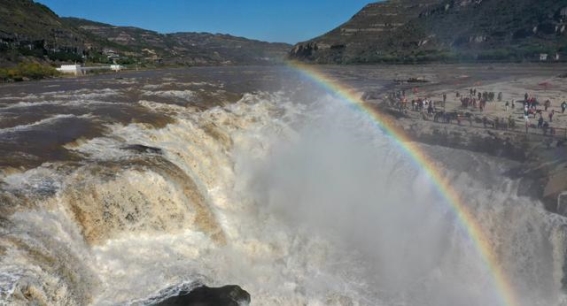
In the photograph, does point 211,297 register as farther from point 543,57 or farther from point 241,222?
point 543,57

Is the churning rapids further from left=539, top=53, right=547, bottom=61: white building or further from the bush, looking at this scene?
left=539, top=53, right=547, bottom=61: white building

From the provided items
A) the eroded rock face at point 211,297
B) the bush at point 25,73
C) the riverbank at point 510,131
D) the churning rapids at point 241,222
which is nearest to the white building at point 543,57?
the riverbank at point 510,131

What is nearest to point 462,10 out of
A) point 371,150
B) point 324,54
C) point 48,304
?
point 324,54

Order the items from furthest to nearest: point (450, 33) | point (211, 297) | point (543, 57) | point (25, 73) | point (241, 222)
Result: point (450, 33) → point (543, 57) → point (25, 73) → point (241, 222) → point (211, 297)

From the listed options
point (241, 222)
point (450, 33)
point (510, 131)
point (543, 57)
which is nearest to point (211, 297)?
point (241, 222)

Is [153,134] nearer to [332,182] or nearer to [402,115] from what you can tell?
[332,182]

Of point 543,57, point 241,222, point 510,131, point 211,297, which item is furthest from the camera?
point 543,57
